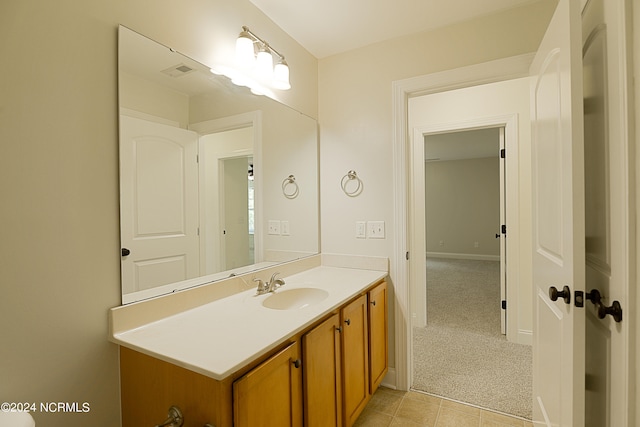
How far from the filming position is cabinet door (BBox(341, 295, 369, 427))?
1541mm

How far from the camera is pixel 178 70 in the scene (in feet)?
4.56

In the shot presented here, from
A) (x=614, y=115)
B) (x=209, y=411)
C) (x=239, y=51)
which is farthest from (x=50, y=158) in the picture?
(x=614, y=115)

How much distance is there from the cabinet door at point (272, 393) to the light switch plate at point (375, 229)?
1.15 meters

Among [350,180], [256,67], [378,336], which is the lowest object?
[378,336]

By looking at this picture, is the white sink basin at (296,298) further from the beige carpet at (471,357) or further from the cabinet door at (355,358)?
the beige carpet at (471,357)

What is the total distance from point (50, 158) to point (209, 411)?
93 centimetres

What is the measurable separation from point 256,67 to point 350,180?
983 mm

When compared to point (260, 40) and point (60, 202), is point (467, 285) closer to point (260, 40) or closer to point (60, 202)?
point (260, 40)

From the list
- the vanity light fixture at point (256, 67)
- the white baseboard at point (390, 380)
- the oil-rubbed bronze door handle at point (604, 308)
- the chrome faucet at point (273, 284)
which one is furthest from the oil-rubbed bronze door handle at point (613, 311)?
the vanity light fixture at point (256, 67)

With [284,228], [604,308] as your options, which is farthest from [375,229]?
[604,308]

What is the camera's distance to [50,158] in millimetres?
976

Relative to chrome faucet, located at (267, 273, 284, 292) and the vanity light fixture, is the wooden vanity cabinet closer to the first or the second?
chrome faucet, located at (267, 273, 284, 292)

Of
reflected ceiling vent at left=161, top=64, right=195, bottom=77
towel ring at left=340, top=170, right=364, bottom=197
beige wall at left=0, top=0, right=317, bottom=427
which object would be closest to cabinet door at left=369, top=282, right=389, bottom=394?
towel ring at left=340, top=170, right=364, bottom=197

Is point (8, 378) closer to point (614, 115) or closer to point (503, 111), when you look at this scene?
point (614, 115)
